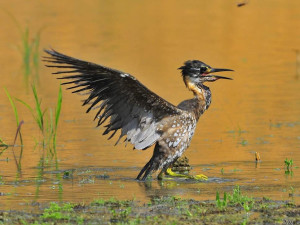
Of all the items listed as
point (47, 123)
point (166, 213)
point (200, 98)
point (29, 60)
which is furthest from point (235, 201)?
point (29, 60)

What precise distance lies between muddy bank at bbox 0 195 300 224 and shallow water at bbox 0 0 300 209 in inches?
19.9

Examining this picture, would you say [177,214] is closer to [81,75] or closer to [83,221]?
[83,221]

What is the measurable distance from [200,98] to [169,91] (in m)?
5.47

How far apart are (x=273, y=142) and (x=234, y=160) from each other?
1.18m

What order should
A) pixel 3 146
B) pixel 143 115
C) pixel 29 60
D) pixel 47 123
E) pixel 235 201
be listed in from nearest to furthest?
pixel 235 201 → pixel 143 115 → pixel 47 123 → pixel 3 146 → pixel 29 60

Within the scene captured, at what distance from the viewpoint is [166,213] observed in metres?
7.92

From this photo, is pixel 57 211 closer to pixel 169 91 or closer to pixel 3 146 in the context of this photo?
pixel 3 146

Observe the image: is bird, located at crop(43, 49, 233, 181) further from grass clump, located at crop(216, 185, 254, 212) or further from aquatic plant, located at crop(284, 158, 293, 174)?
grass clump, located at crop(216, 185, 254, 212)

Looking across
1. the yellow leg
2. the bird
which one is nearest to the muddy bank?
the yellow leg

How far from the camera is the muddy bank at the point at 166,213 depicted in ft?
24.8

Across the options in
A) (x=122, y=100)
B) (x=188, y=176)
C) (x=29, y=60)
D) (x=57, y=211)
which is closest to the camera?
(x=57, y=211)

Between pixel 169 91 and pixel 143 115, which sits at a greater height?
pixel 169 91

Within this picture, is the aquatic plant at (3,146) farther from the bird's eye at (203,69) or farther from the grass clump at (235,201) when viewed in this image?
the grass clump at (235,201)

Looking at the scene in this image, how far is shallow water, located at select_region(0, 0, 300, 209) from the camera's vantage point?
9.78 metres
